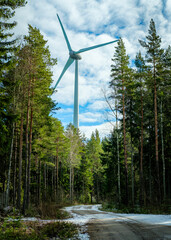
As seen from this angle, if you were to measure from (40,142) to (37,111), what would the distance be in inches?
165

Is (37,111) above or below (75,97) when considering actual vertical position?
below

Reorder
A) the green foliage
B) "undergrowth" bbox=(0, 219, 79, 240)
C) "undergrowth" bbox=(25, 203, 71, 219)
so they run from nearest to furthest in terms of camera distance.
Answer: "undergrowth" bbox=(0, 219, 79, 240) → the green foliage → "undergrowth" bbox=(25, 203, 71, 219)

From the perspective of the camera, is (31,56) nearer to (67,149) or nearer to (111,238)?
(111,238)

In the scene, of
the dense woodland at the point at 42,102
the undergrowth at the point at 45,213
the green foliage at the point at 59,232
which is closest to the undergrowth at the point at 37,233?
the green foliage at the point at 59,232

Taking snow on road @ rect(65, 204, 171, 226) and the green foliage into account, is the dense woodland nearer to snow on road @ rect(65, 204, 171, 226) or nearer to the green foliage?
snow on road @ rect(65, 204, 171, 226)

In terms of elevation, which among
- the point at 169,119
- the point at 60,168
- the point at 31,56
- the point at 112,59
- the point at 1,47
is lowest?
the point at 60,168

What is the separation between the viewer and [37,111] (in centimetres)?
1727

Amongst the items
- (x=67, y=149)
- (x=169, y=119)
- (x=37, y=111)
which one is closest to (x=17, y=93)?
(x=37, y=111)

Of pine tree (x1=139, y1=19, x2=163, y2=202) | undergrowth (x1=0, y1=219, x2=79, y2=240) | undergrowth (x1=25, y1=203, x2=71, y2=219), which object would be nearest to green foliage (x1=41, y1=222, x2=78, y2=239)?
undergrowth (x1=0, y1=219, x2=79, y2=240)

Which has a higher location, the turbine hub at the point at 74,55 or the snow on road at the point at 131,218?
the turbine hub at the point at 74,55

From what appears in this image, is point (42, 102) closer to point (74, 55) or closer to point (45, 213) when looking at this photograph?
point (45, 213)

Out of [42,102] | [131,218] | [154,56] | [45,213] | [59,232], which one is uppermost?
[154,56]

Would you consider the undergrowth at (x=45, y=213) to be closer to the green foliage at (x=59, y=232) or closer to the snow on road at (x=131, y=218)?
the snow on road at (x=131, y=218)

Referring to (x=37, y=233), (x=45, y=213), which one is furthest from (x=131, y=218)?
(x=37, y=233)
